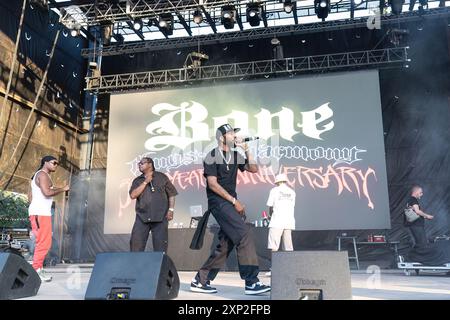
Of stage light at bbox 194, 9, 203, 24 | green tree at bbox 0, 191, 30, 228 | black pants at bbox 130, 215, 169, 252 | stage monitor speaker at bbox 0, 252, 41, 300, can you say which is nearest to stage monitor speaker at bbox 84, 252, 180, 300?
stage monitor speaker at bbox 0, 252, 41, 300

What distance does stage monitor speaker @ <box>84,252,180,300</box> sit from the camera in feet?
9.64

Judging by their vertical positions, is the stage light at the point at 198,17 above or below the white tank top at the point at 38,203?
above

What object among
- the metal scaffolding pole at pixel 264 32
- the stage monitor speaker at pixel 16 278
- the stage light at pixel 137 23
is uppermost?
the metal scaffolding pole at pixel 264 32

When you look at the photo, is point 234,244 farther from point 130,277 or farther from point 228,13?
point 228,13

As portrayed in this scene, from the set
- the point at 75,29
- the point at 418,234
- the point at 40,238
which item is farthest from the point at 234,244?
the point at 75,29

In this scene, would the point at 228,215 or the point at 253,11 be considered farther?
the point at 253,11

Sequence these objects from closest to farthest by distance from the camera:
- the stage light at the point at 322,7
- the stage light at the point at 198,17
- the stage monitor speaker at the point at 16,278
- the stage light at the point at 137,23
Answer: the stage monitor speaker at the point at 16,278
the stage light at the point at 322,7
the stage light at the point at 198,17
the stage light at the point at 137,23

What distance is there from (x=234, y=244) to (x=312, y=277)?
1.12 metres

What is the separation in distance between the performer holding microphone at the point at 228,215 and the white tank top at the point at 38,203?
86.2 inches

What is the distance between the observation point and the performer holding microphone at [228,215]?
3.74 metres

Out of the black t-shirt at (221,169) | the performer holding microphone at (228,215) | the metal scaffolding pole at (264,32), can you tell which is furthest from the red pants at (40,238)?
the metal scaffolding pole at (264,32)

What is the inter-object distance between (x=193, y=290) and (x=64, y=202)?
10412 millimetres

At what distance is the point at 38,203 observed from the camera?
503 centimetres

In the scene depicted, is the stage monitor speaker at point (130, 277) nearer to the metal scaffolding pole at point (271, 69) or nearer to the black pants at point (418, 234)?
the black pants at point (418, 234)
